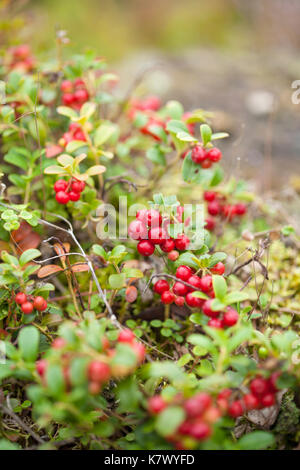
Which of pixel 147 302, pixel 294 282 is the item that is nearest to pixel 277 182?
pixel 294 282

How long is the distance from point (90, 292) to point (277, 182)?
1718 mm

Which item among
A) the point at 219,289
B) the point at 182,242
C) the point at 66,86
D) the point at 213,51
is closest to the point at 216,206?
the point at 182,242

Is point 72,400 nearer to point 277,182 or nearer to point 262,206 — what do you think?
point 262,206

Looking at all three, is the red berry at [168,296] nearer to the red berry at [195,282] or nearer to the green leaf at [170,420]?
the red berry at [195,282]

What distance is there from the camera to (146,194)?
85.7 inches

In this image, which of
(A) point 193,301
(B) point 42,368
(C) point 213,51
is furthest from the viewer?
(C) point 213,51

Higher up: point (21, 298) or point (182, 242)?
point (182, 242)

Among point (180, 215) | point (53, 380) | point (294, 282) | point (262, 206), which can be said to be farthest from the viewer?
point (262, 206)

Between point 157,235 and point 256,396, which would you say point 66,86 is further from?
point 256,396

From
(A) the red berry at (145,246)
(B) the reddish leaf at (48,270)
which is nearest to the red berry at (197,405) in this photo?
(A) the red berry at (145,246)

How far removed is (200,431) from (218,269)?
607 millimetres

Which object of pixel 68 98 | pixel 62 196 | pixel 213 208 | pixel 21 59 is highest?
pixel 21 59

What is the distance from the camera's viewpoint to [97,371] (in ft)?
3.05
